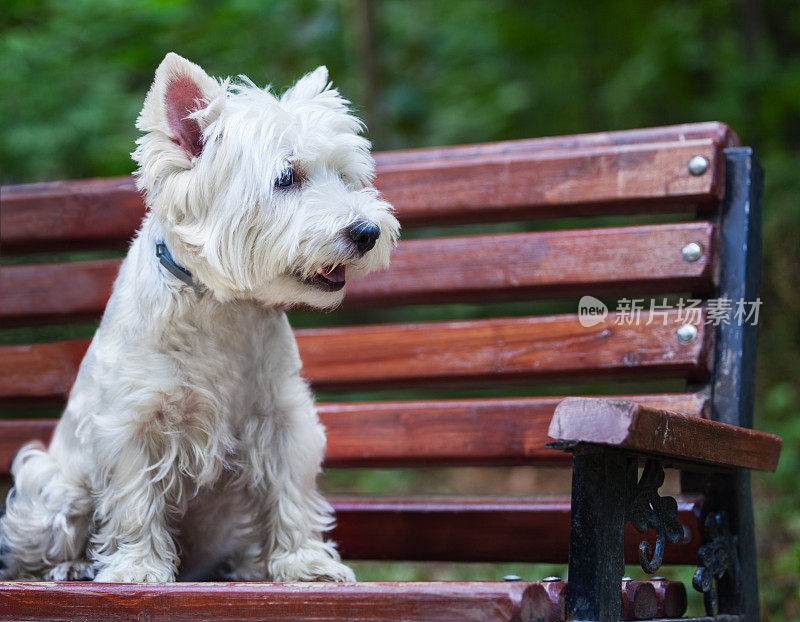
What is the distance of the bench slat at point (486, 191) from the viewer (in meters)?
2.54

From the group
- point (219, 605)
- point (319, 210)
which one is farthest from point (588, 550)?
point (319, 210)

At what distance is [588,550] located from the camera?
1605 millimetres

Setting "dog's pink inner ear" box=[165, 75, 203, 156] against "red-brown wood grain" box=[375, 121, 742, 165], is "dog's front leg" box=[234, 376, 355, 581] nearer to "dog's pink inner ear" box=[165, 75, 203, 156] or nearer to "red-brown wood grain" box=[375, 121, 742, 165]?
"dog's pink inner ear" box=[165, 75, 203, 156]

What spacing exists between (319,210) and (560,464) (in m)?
1.00

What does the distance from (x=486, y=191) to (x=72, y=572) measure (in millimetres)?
1508

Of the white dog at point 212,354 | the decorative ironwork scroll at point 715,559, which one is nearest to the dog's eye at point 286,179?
the white dog at point 212,354

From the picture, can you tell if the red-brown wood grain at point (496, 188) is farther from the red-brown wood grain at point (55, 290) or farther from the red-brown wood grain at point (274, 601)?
the red-brown wood grain at point (274, 601)

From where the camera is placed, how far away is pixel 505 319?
8.55 ft

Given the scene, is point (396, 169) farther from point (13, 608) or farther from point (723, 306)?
point (13, 608)

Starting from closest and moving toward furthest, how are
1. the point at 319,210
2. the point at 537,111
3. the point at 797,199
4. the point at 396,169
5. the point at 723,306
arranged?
the point at 319,210
the point at 723,306
the point at 396,169
the point at 797,199
the point at 537,111

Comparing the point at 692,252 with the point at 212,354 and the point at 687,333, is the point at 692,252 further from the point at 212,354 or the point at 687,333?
the point at 212,354

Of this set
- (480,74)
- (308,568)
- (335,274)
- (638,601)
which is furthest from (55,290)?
(480,74)

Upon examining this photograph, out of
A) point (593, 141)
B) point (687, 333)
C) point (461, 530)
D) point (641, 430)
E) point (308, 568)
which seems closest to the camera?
point (641, 430)

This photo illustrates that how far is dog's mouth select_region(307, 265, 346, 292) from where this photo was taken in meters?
2.09
